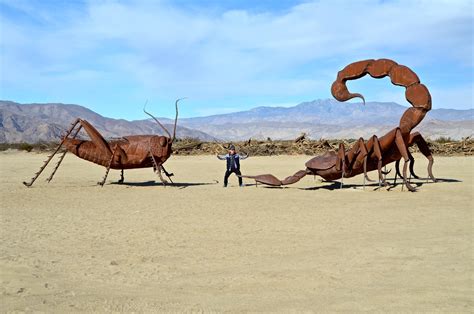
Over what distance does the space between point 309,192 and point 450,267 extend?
7.81m

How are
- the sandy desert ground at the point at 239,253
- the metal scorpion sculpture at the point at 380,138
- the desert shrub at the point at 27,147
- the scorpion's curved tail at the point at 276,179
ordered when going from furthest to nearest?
1. the desert shrub at the point at 27,147
2. the scorpion's curved tail at the point at 276,179
3. the metal scorpion sculpture at the point at 380,138
4. the sandy desert ground at the point at 239,253

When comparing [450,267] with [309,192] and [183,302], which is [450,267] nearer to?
[183,302]

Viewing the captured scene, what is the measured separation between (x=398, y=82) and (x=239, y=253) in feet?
28.6

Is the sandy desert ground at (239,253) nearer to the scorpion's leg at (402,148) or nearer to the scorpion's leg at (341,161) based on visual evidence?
the scorpion's leg at (402,148)

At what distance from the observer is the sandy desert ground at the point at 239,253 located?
494cm

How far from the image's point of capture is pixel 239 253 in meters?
6.88

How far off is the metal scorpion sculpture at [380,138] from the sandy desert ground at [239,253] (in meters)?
1.44

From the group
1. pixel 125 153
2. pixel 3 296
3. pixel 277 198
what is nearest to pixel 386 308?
pixel 3 296

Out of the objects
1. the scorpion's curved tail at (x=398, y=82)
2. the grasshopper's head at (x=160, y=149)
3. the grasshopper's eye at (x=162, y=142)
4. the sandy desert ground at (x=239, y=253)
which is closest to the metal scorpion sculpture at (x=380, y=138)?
the scorpion's curved tail at (x=398, y=82)

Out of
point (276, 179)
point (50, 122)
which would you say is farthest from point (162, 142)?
point (50, 122)

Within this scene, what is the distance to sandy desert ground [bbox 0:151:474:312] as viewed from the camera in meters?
4.94

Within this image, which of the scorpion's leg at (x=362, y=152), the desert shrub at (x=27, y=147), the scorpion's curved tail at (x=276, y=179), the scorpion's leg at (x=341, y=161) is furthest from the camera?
the desert shrub at (x=27, y=147)

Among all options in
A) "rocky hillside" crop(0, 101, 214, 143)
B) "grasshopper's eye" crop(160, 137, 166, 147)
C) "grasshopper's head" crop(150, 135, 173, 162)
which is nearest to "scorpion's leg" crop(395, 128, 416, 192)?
"grasshopper's head" crop(150, 135, 173, 162)

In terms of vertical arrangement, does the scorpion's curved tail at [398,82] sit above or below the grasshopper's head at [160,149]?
above
